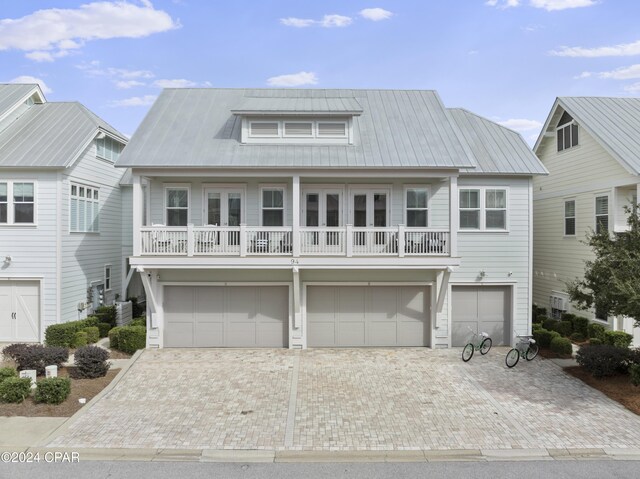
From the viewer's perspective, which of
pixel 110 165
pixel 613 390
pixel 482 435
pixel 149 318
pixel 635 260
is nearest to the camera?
pixel 482 435

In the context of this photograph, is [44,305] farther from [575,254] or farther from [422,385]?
[575,254]

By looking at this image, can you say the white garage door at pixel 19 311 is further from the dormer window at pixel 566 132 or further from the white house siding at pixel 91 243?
the dormer window at pixel 566 132

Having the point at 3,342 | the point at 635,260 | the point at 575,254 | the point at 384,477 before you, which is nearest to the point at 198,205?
the point at 3,342

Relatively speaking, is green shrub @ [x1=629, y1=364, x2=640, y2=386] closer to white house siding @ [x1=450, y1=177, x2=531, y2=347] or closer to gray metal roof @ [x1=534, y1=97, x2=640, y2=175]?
white house siding @ [x1=450, y1=177, x2=531, y2=347]

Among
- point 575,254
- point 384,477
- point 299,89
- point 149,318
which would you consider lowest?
point 384,477

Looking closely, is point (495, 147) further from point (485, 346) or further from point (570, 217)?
point (485, 346)

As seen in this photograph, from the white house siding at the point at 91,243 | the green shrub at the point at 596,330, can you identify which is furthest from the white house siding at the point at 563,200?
the white house siding at the point at 91,243

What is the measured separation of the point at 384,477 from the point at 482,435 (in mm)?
2628

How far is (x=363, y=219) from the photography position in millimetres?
15742

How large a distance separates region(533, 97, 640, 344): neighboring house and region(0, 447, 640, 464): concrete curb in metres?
9.39

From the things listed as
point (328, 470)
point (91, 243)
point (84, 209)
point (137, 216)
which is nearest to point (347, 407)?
point (328, 470)

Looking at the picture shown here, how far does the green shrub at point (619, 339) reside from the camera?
569 inches

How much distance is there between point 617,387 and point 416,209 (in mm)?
7798

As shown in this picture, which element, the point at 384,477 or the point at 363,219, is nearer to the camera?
the point at 384,477
